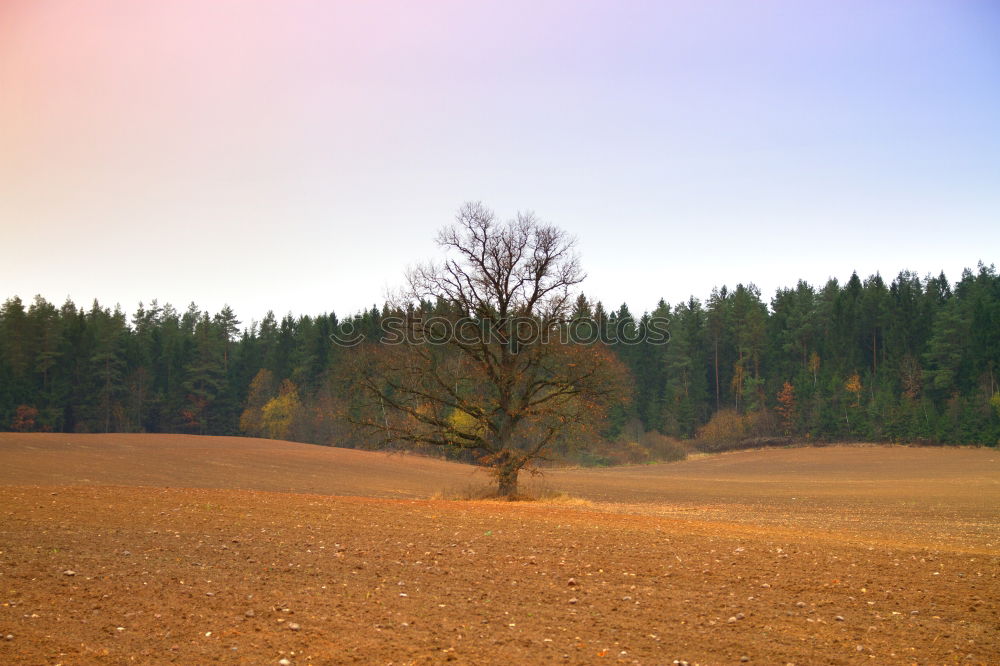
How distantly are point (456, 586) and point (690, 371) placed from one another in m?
105

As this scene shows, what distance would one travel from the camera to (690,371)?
111375 mm

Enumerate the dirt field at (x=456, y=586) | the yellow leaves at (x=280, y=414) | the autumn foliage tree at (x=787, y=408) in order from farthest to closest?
the yellow leaves at (x=280, y=414)
the autumn foliage tree at (x=787, y=408)
the dirt field at (x=456, y=586)

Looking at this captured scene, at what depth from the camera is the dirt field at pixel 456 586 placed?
25.5 feet

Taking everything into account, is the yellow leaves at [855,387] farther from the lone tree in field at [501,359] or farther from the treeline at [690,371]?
the lone tree in field at [501,359]

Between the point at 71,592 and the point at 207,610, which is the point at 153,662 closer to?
the point at 207,610

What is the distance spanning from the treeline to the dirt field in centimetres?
6297

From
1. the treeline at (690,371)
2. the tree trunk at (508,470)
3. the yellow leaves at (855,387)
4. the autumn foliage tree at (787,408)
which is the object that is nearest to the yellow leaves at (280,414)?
the treeline at (690,371)

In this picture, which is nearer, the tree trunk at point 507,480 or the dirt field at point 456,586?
the dirt field at point 456,586

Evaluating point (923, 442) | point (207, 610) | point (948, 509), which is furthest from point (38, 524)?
point (923, 442)

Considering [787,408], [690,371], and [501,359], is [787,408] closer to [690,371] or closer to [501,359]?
[690,371]

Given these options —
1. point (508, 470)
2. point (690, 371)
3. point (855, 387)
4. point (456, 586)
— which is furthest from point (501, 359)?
point (690, 371)

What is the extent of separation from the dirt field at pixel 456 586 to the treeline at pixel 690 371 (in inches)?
2479

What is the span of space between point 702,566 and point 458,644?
5.11 meters

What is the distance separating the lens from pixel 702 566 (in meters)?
11.5
